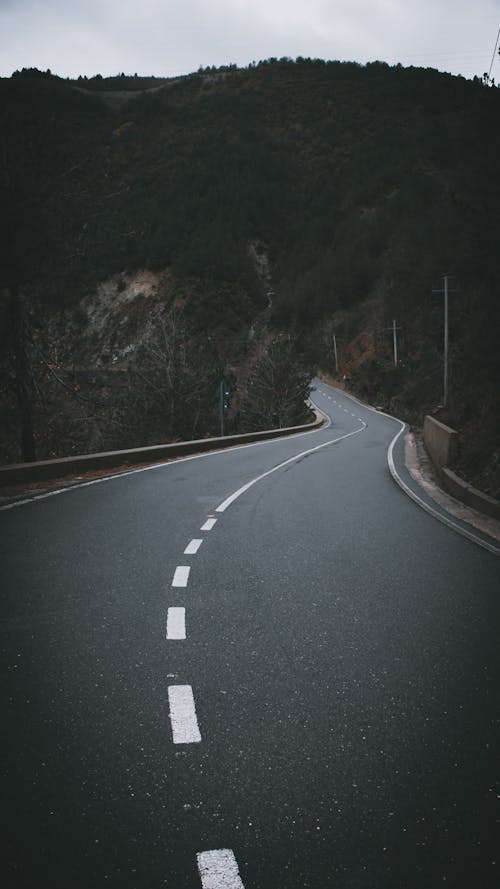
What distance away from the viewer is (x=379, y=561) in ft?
22.7

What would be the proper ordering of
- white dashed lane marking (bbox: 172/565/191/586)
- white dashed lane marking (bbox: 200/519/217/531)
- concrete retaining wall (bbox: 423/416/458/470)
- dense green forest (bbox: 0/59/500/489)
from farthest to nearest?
dense green forest (bbox: 0/59/500/489) → concrete retaining wall (bbox: 423/416/458/470) → white dashed lane marking (bbox: 200/519/217/531) → white dashed lane marking (bbox: 172/565/191/586)

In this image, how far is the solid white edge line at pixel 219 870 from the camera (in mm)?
2229

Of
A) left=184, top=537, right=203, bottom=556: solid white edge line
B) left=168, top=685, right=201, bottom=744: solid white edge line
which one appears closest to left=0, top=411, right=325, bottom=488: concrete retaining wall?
left=184, top=537, right=203, bottom=556: solid white edge line

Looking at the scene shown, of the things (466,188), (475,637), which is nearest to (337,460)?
(466,188)

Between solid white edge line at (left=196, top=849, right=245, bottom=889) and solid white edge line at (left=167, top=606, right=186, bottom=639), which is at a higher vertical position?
solid white edge line at (left=196, top=849, right=245, bottom=889)

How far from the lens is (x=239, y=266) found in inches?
5349

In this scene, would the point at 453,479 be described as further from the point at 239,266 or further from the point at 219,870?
the point at 239,266

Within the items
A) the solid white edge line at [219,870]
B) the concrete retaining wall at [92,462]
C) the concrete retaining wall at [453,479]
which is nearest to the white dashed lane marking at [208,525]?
the concrete retaining wall at [453,479]

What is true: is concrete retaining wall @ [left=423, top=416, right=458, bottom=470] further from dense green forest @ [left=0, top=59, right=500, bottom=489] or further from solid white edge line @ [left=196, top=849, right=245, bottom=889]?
solid white edge line @ [left=196, top=849, right=245, bottom=889]

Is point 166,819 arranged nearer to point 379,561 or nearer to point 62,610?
point 62,610

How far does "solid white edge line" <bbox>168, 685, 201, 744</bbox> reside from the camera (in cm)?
325

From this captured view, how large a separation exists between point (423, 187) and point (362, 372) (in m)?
66.6

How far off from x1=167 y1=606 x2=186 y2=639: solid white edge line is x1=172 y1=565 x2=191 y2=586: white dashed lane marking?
702 millimetres

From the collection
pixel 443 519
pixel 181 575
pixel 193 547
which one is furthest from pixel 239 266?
pixel 181 575
